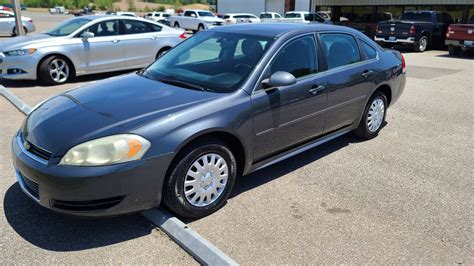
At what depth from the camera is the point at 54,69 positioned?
8.51m

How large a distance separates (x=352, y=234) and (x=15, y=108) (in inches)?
236

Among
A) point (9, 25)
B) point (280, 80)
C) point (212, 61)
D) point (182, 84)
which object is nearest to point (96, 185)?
point (182, 84)

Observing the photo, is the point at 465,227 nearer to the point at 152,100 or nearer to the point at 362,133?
the point at 362,133

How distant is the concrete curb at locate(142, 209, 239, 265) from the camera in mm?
2742

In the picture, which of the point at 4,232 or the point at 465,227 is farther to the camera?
the point at 465,227

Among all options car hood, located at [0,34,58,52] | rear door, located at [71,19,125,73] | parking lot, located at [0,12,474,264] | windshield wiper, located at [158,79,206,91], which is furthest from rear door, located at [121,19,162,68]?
windshield wiper, located at [158,79,206,91]

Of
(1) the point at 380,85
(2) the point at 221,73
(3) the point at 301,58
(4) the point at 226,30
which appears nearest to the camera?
(2) the point at 221,73

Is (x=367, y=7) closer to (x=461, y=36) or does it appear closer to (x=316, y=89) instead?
(x=461, y=36)

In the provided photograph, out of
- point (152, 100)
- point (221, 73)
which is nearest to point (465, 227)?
point (221, 73)

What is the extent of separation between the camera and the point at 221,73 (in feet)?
12.6

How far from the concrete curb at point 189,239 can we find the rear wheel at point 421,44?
17.0m

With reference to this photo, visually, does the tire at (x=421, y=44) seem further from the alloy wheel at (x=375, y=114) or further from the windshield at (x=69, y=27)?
the windshield at (x=69, y=27)

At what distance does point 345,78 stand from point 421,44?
1509 cm

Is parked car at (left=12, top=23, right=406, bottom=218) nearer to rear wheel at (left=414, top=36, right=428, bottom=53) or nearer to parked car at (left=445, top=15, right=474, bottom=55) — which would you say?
parked car at (left=445, top=15, right=474, bottom=55)
